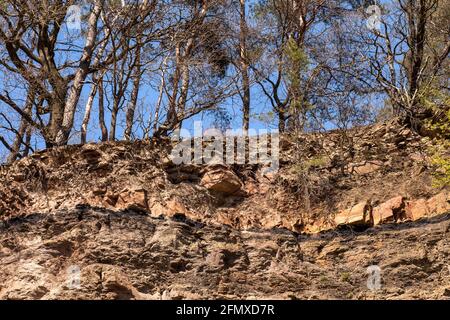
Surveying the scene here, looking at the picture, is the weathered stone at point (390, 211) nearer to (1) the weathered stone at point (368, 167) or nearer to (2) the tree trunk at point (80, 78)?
(1) the weathered stone at point (368, 167)

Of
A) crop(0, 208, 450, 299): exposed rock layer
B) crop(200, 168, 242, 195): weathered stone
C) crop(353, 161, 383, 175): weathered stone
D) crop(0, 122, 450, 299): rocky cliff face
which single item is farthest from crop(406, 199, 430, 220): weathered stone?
crop(200, 168, 242, 195): weathered stone

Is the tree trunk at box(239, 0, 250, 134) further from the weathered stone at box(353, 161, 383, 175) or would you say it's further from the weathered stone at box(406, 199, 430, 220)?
the weathered stone at box(406, 199, 430, 220)

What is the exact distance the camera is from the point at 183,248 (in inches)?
444

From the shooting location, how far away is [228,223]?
39.9 feet

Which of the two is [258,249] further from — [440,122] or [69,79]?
[69,79]

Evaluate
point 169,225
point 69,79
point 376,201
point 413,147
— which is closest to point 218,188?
point 169,225

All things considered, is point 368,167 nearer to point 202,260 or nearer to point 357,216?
point 357,216

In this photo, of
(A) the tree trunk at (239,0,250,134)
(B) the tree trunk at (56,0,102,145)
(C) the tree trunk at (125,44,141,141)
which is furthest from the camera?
(A) the tree trunk at (239,0,250,134)

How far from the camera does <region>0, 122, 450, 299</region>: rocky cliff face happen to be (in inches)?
427

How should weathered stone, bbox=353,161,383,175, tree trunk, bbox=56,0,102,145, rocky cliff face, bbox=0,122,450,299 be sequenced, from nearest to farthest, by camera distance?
rocky cliff face, bbox=0,122,450,299, weathered stone, bbox=353,161,383,175, tree trunk, bbox=56,0,102,145

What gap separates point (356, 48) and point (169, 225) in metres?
6.68

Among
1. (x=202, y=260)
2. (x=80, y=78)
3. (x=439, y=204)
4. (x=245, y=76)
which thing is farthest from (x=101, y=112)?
(x=439, y=204)
